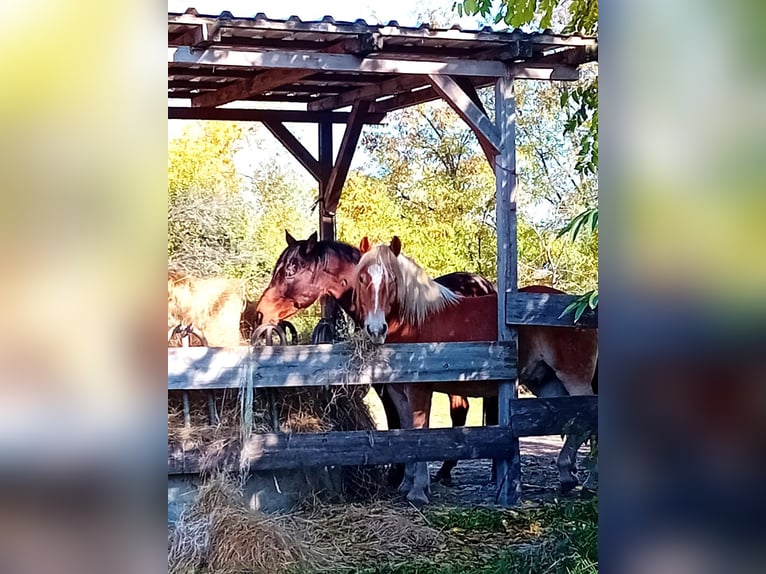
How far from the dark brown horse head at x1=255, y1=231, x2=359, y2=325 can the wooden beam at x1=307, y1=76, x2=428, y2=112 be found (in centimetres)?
139

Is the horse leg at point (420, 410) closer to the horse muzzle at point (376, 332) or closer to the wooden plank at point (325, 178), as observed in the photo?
the horse muzzle at point (376, 332)

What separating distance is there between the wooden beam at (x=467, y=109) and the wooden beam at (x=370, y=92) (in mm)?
462

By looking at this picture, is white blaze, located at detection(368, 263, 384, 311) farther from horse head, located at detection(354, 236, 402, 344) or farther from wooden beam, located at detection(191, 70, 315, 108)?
wooden beam, located at detection(191, 70, 315, 108)

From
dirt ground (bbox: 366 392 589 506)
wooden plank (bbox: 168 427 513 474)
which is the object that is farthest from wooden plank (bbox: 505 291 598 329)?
dirt ground (bbox: 366 392 589 506)

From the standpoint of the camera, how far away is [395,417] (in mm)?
6871

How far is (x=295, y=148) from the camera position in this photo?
828cm

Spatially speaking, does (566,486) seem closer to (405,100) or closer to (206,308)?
(206,308)

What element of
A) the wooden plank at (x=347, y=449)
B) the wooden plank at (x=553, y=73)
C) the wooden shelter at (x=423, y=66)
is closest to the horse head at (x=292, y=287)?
the wooden shelter at (x=423, y=66)
